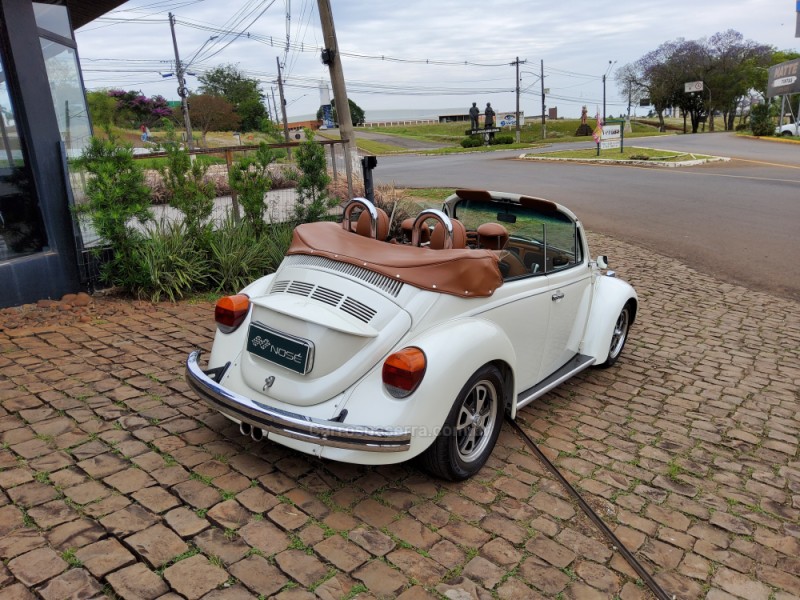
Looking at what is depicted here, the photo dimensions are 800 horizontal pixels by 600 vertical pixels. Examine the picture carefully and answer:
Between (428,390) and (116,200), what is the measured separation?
455 centimetres

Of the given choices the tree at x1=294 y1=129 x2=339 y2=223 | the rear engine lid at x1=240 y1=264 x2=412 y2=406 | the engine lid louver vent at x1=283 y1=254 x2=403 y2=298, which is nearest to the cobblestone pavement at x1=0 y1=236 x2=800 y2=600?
the rear engine lid at x1=240 y1=264 x2=412 y2=406

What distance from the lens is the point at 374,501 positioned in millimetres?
3162

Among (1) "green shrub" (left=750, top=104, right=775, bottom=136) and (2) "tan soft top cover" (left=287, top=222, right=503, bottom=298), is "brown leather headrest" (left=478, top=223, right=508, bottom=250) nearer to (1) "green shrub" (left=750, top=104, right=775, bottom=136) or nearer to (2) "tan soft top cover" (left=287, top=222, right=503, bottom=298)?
(2) "tan soft top cover" (left=287, top=222, right=503, bottom=298)

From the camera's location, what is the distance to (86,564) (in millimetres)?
2562

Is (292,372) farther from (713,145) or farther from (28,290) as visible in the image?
(713,145)

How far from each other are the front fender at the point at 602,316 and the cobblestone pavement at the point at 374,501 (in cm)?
37

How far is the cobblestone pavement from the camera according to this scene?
2.63 meters

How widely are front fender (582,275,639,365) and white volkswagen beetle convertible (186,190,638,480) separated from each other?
808 millimetres

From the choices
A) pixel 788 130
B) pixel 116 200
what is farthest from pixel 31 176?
pixel 788 130

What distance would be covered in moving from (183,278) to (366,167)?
96.0 inches

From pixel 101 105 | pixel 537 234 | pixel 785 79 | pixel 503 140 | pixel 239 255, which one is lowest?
Result: pixel 239 255

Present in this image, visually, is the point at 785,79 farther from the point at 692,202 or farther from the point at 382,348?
the point at 382,348

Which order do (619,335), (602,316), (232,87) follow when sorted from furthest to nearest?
1. (232,87)
2. (619,335)
3. (602,316)

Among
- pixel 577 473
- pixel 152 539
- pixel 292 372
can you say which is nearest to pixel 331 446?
pixel 292 372
